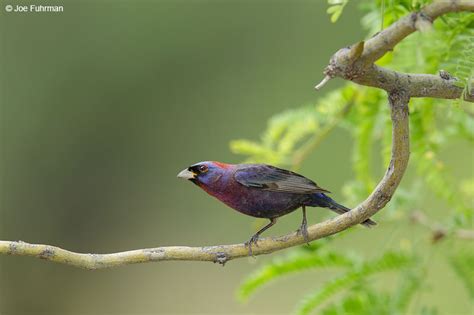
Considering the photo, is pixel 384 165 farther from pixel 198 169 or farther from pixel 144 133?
pixel 144 133

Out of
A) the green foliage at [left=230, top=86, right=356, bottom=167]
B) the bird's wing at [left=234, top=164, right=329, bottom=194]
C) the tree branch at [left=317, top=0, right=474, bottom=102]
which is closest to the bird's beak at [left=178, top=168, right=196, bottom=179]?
the bird's wing at [left=234, top=164, right=329, bottom=194]

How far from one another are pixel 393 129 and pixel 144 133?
341 inches

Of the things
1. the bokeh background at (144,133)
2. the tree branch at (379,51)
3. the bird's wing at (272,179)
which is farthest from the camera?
the bokeh background at (144,133)

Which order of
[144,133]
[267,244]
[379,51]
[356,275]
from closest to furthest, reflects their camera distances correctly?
[379,51] → [267,244] → [356,275] → [144,133]

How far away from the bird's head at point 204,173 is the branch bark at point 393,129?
0.87 metres

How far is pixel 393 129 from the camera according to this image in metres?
2.18

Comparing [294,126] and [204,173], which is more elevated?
[294,126]

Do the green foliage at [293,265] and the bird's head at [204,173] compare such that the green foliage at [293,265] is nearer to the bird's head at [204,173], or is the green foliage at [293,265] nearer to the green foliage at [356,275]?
the green foliage at [356,275]

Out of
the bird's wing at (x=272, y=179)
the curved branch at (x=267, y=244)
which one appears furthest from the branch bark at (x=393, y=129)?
the bird's wing at (x=272, y=179)

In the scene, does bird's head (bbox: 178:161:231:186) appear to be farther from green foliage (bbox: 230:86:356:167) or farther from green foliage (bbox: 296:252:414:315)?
green foliage (bbox: 296:252:414:315)

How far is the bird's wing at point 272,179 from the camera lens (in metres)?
3.39

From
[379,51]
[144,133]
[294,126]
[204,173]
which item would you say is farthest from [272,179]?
[144,133]

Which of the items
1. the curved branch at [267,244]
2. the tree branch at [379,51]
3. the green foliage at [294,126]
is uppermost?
the tree branch at [379,51]

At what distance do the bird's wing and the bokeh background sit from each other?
579 centimetres
